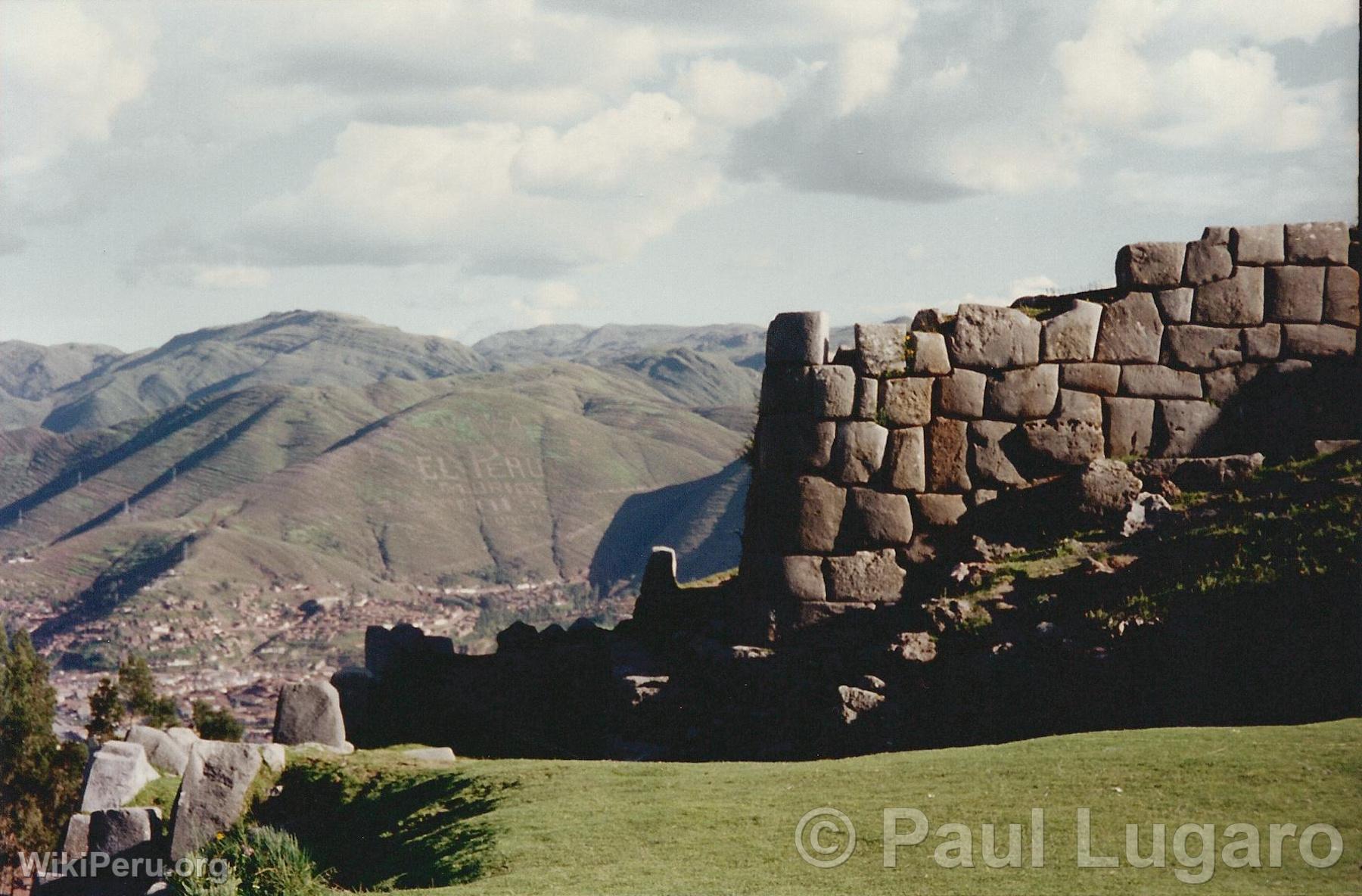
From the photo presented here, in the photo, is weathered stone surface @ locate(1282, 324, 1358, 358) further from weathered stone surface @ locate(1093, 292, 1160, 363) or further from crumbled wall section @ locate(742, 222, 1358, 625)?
weathered stone surface @ locate(1093, 292, 1160, 363)

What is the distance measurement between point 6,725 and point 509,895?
36838mm

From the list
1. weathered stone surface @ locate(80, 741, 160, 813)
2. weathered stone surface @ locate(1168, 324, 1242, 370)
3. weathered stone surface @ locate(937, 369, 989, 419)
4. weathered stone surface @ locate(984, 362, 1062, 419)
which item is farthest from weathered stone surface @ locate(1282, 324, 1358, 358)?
weathered stone surface @ locate(80, 741, 160, 813)

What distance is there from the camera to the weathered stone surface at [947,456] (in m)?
21.1

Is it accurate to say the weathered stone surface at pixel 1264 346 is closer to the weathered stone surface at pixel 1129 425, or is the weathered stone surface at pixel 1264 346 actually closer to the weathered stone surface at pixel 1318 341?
the weathered stone surface at pixel 1318 341

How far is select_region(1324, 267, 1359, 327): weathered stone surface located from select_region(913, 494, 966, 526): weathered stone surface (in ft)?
23.0

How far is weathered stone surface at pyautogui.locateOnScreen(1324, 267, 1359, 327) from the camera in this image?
21281 millimetres

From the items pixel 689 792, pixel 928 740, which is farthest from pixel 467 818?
pixel 928 740

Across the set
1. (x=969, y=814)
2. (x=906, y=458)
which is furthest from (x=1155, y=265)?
(x=969, y=814)

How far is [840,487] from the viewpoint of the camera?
20.9 m

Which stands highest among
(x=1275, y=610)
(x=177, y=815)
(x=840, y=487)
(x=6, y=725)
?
(x=840, y=487)

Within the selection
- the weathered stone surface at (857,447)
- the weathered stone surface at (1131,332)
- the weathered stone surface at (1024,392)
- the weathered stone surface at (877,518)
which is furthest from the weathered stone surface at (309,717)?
the weathered stone surface at (1131,332)

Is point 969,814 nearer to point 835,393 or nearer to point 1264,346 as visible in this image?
point 835,393

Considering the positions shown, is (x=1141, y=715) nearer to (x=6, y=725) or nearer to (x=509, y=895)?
(x=509, y=895)

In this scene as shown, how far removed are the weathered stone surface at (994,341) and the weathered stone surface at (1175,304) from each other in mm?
A: 2130
